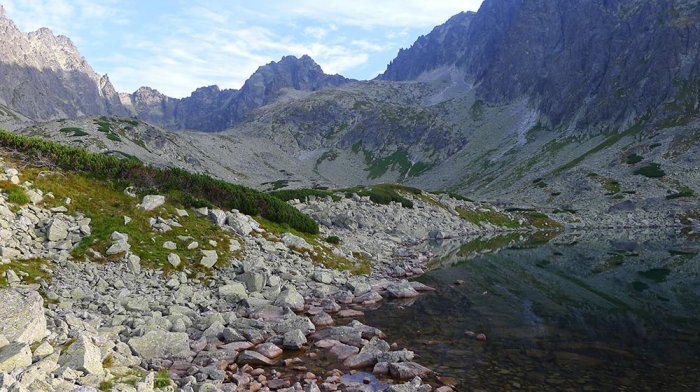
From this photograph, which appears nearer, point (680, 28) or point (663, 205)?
point (663, 205)

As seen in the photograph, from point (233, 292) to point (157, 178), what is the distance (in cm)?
1504

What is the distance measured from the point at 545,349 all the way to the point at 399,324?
623 centimetres

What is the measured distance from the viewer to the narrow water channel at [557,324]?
47.4 feet

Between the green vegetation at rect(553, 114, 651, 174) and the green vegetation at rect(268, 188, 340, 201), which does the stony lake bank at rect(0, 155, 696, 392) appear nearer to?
the green vegetation at rect(268, 188, 340, 201)

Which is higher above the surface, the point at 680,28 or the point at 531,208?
the point at 680,28

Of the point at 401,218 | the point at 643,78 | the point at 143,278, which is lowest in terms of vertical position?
the point at 401,218

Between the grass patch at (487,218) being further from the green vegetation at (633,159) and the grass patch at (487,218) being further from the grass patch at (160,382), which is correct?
the grass patch at (160,382)

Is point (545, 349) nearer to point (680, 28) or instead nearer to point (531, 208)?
point (531, 208)

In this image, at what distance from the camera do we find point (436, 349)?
1703cm

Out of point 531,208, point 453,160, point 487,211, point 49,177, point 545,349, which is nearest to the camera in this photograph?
point 545,349

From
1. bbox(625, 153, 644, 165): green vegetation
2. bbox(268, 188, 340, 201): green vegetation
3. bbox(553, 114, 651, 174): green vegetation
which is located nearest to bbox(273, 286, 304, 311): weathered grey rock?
bbox(268, 188, 340, 201): green vegetation

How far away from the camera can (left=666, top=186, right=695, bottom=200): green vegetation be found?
86750 mm

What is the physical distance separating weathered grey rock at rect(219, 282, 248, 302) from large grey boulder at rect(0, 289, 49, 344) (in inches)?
368

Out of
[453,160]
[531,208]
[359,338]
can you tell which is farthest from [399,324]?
[453,160]
